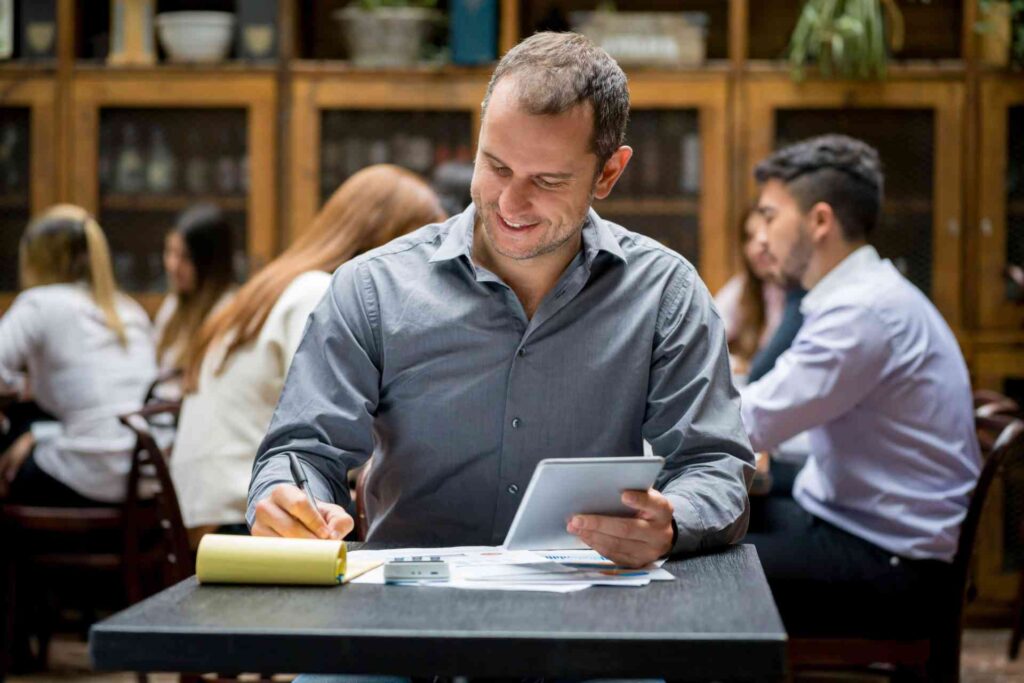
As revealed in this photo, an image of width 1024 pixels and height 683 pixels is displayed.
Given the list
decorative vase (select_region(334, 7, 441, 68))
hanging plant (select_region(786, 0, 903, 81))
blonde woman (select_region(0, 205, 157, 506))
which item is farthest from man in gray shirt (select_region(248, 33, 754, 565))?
decorative vase (select_region(334, 7, 441, 68))

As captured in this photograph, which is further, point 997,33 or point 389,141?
point 389,141

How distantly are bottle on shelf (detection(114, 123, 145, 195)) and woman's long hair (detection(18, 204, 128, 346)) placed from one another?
1.05 metres

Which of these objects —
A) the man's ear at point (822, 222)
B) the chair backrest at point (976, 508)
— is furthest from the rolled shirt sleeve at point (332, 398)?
the man's ear at point (822, 222)

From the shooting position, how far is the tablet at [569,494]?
1412 mm

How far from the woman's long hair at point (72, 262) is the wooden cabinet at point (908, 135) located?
220cm

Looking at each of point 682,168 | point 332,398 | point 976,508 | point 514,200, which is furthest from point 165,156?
point 514,200

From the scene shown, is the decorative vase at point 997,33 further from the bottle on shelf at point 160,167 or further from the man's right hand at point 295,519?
the man's right hand at point 295,519

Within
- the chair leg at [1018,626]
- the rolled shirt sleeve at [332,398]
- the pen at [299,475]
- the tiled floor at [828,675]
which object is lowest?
the tiled floor at [828,675]

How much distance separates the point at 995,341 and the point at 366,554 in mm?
3778

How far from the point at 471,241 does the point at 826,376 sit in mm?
1097

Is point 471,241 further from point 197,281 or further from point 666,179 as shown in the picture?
point 666,179

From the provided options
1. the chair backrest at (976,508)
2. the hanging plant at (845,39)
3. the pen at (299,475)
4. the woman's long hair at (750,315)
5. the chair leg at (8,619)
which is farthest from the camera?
the hanging plant at (845,39)

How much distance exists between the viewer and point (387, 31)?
503 cm

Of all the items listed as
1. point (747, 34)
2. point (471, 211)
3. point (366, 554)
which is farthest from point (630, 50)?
point (366, 554)
